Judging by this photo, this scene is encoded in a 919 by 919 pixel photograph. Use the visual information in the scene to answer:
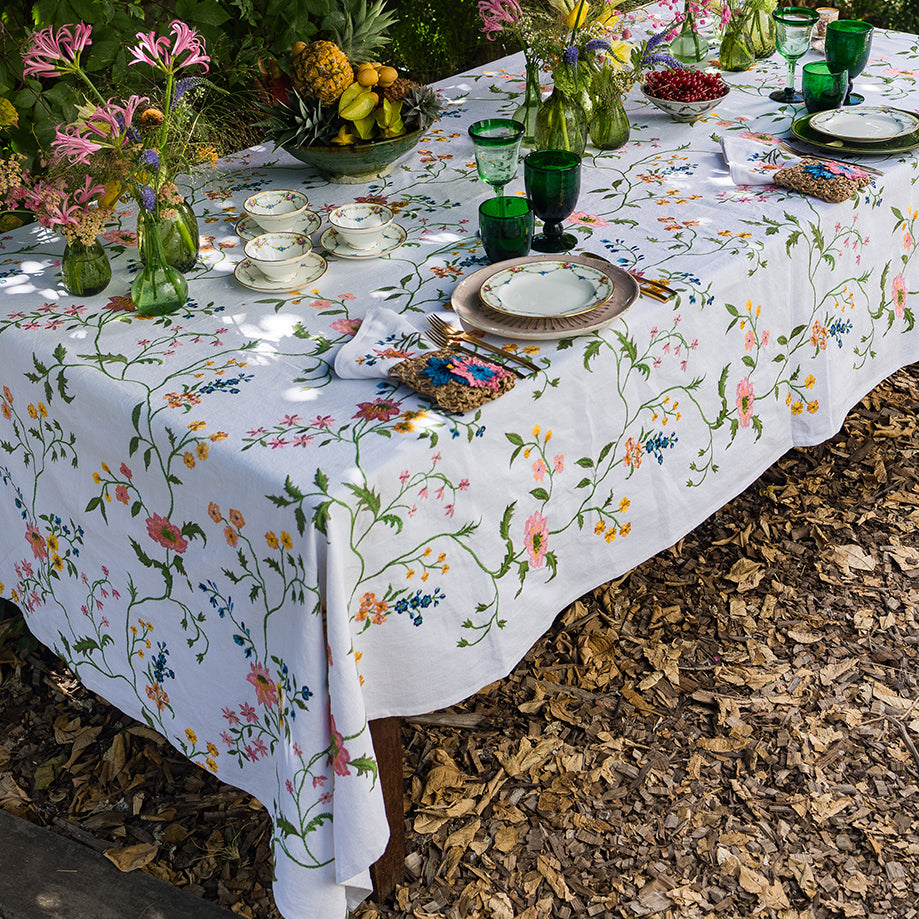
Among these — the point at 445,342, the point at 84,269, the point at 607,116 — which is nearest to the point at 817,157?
the point at 607,116

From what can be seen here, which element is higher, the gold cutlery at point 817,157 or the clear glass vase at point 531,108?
the clear glass vase at point 531,108

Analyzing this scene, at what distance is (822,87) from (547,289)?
111cm

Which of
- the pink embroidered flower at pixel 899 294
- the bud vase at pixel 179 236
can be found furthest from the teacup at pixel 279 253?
the pink embroidered flower at pixel 899 294

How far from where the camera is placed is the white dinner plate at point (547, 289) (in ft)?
5.25

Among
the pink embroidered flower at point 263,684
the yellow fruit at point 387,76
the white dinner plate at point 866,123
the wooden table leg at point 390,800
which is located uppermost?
the yellow fruit at point 387,76

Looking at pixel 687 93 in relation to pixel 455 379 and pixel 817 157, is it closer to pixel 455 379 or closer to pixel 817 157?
pixel 817 157

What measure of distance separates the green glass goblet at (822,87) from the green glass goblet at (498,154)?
0.80 m

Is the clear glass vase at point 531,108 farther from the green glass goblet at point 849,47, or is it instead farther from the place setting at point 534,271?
the green glass goblet at point 849,47

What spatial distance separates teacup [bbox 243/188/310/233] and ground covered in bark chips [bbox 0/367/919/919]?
107cm

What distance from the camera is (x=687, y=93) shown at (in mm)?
2355

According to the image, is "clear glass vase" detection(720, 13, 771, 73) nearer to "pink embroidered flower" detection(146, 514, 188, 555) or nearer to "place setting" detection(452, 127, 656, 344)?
"place setting" detection(452, 127, 656, 344)

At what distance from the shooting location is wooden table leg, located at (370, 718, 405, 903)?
1557 millimetres

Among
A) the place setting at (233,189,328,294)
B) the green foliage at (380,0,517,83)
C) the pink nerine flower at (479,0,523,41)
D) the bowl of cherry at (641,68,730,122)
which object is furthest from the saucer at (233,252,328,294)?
the green foliage at (380,0,517,83)

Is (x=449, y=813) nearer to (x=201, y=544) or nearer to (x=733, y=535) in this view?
(x=201, y=544)
